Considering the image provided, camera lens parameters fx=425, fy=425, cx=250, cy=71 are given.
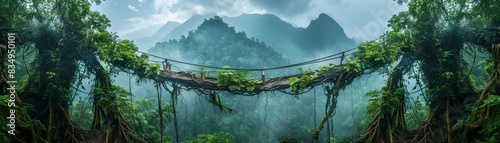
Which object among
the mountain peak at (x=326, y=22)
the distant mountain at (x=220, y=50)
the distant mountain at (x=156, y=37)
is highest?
the distant mountain at (x=156, y=37)

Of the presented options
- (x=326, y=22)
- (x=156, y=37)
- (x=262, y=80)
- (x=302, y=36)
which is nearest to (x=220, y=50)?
(x=262, y=80)

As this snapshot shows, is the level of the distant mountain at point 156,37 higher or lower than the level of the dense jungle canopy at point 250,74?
higher

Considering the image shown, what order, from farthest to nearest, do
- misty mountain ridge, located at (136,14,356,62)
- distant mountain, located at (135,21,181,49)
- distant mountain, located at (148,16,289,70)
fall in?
distant mountain, located at (135,21,181,49) < misty mountain ridge, located at (136,14,356,62) < distant mountain, located at (148,16,289,70)

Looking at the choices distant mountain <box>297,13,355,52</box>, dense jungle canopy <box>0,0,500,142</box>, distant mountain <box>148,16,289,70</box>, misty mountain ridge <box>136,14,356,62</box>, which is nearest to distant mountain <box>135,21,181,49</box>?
misty mountain ridge <box>136,14,356,62</box>

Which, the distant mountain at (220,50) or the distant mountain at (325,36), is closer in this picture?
the distant mountain at (220,50)

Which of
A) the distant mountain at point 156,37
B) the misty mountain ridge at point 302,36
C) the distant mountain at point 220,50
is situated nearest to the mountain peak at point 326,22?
the misty mountain ridge at point 302,36

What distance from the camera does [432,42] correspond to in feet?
17.3

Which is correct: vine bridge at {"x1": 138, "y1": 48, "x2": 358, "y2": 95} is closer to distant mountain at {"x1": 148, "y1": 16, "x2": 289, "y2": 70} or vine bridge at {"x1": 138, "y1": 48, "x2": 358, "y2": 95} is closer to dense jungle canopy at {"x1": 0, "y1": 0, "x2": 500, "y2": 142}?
dense jungle canopy at {"x1": 0, "y1": 0, "x2": 500, "y2": 142}

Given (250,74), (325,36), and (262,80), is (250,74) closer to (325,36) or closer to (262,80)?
(262,80)

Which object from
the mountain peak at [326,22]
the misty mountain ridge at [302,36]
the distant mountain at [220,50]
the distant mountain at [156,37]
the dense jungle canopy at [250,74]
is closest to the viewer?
the dense jungle canopy at [250,74]

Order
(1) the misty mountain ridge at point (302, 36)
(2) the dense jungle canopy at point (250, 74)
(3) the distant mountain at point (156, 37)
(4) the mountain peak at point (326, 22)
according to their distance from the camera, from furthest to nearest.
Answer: (3) the distant mountain at point (156, 37)
(4) the mountain peak at point (326, 22)
(1) the misty mountain ridge at point (302, 36)
(2) the dense jungle canopy at point (250, 74)

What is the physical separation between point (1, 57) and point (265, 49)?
72.7 ft

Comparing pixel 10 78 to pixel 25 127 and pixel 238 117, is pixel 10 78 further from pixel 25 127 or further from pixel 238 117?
pixel 238 117

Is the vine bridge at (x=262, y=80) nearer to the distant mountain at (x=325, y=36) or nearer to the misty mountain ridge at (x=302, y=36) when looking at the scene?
the misty mountain ridge at (x=302, y=36)
